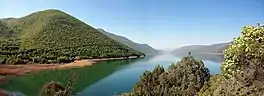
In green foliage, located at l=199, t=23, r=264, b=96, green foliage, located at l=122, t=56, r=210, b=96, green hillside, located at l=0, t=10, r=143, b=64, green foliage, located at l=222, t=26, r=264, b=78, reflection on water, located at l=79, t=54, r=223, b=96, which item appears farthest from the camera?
green hillside, located at l=0, t=10, r=143, b=64

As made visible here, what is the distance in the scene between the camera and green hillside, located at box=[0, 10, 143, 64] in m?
54.8

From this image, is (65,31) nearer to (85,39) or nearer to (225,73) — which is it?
(85,39)

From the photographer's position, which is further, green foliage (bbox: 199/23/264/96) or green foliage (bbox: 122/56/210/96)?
green foliage (bbox: 122/56/210/96)

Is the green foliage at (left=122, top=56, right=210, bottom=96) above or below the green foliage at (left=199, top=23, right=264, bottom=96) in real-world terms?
below

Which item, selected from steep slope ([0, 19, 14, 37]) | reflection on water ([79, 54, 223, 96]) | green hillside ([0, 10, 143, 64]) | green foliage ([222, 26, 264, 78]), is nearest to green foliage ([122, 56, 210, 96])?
green foliage ([222, 26, 264, 78])

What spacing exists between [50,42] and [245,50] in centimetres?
6591

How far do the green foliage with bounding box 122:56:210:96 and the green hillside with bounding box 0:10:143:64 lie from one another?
3491 cm

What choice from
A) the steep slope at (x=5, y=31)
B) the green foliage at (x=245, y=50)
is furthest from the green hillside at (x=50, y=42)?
the green foliage at (x=245, y=50)

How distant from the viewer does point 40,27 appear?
7994 cm

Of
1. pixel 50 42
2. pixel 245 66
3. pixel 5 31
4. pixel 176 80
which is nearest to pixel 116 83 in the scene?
pixel 176 80

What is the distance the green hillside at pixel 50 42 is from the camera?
180 feet

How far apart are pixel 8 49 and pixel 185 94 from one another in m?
49.0

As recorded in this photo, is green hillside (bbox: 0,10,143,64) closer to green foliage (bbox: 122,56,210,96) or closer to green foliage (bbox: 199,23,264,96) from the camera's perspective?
green foliage (bbox: 122,56,210,96)

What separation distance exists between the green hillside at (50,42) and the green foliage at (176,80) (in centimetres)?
3491
